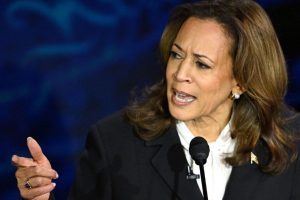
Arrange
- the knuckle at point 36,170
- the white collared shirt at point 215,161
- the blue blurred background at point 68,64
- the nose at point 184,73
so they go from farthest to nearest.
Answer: the blue blurred background at point 68,64 → the white collared shirt at point 215,161 → the nose at point 184,73 → the knuckle at point 36,170

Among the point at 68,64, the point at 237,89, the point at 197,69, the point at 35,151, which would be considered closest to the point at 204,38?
the point at 197,69

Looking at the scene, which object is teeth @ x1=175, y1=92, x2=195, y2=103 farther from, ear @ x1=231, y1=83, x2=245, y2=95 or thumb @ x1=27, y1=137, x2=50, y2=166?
thumb @ x1=27, y1=137, x2=50, y2=166

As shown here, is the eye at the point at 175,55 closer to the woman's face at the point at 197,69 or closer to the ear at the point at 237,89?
the woman's face at the point at 197,69

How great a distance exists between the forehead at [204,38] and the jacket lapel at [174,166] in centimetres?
31

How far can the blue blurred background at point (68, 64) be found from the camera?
115 inches

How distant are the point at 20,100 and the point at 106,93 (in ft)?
1.40

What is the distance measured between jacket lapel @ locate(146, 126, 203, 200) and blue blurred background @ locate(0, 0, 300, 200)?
0.94 m

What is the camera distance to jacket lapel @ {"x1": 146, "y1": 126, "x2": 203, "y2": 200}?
2.01m

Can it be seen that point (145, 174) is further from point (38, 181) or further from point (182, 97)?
point (38, 181)

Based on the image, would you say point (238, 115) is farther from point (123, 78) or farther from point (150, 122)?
point (123, 78)

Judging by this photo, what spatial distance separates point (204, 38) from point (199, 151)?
1.59 feet

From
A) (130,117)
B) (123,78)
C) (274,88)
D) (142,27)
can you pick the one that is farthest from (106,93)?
(274,88)

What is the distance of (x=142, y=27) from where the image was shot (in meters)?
3.15

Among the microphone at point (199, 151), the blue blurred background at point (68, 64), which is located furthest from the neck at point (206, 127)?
the blue blurred background at point (68, 64)
